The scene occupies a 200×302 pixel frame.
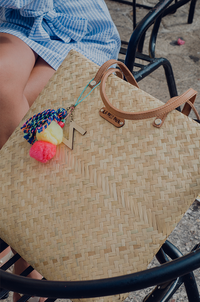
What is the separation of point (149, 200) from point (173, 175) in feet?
0.23

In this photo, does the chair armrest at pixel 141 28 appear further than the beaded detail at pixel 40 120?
Yes

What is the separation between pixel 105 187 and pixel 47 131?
0.65 ft

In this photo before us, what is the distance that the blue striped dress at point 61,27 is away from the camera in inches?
41.0

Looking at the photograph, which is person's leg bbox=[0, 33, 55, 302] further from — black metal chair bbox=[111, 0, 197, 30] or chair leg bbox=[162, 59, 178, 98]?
black metal chair bbox=[111, 0, 197, 30]

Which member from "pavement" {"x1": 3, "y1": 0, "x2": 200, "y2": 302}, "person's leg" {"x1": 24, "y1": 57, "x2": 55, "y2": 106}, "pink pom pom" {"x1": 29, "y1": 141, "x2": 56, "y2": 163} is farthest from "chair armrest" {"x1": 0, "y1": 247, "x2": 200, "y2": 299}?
"pavement" {"x1": 3, "y1": 0, "x2": 200, "y2": 302}

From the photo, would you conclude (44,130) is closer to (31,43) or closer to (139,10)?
(31,43)

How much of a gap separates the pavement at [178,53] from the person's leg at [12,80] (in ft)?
2.68

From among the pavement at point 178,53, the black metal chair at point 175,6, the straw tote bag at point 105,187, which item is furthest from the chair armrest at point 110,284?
the black metal chair at point 175,6

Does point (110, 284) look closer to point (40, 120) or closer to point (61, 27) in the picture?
point (40, 120)

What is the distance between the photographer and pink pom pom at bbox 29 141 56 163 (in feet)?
2.28

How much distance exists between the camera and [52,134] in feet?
2.34

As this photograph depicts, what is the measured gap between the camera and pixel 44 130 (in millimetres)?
709

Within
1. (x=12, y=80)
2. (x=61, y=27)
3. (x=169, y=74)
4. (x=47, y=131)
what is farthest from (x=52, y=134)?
(x=169, y=74)

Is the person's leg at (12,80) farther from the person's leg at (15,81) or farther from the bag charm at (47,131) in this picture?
the bag charm at (47,131)
